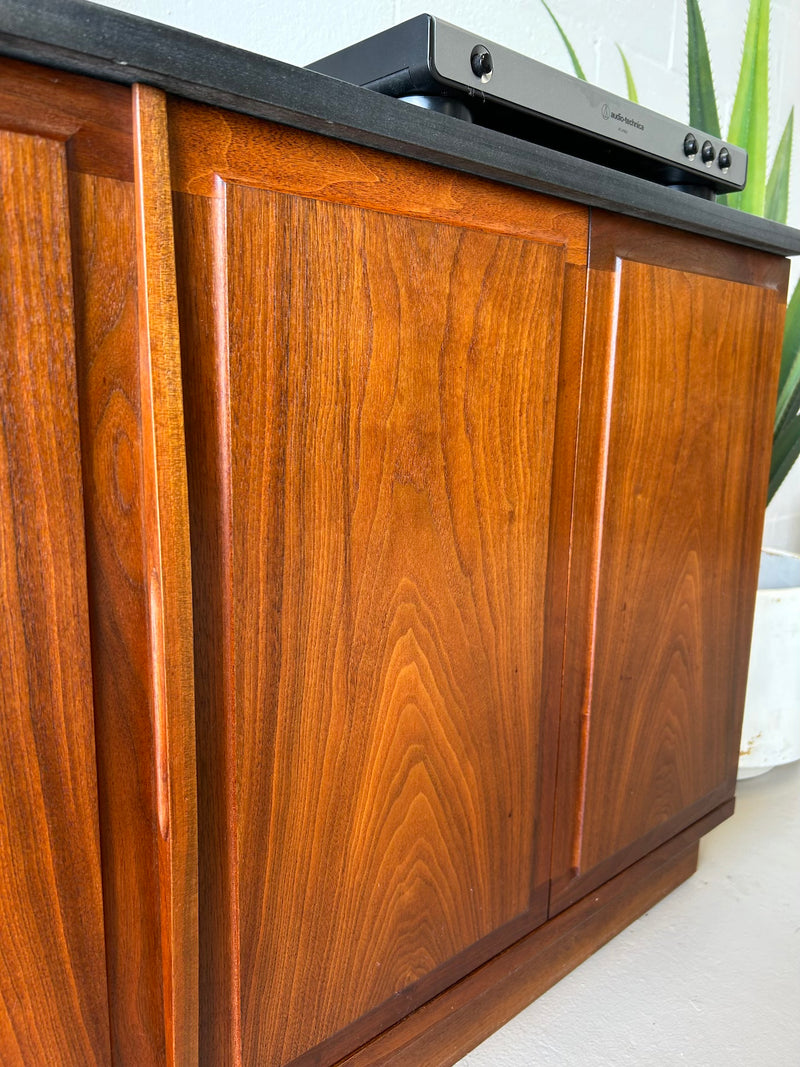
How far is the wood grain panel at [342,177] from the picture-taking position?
0.45m

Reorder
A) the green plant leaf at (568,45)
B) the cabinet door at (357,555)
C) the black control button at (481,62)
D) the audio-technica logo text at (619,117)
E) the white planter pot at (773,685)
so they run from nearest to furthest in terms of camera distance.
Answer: the cabinet door at (357,555) < the black control button at (481,62) < the audio-technica logo text at (619,117) < the green plant leaf at (568,45) < the white planter pot at (773,685)

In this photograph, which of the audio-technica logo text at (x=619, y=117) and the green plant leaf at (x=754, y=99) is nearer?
the audio-technica logo text at (x=619, y=117)

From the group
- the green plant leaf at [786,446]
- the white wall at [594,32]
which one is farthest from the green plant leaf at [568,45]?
the green plant leaf at [786,446]

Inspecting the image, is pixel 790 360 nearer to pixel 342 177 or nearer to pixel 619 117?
pixel 619 117

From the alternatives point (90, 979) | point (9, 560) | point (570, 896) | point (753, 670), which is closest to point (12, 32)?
point (9, 560)

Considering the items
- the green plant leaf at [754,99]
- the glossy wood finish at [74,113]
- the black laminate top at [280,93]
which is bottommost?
the glossy wood finish at [74,113]

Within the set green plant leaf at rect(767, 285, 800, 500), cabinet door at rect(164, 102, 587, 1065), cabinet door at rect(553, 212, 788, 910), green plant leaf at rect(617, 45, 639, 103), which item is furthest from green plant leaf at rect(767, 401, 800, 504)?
cabinet door at rect(164, 102, 587, 1065)

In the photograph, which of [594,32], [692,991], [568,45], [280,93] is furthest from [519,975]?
[594,32]

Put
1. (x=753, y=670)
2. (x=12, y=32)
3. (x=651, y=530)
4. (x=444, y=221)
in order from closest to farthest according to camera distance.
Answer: (x=12, y=32)
(x=444, y=221)
(x=651, y=530)
(x=753, y=670)

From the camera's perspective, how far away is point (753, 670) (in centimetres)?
133

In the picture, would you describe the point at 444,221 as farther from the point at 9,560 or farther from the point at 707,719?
the point at 707,719

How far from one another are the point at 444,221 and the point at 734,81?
1444mm

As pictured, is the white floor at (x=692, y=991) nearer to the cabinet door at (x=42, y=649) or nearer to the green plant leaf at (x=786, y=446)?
the cabinet door at (x=42, y=649)

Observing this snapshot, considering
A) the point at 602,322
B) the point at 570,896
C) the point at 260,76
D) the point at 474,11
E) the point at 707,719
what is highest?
the point at 474,11
